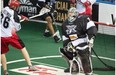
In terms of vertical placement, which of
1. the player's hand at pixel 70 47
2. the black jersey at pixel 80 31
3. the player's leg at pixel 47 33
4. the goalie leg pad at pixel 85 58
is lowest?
the player's leg at pixel 47 33

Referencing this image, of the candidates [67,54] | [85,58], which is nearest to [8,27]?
[67,54]

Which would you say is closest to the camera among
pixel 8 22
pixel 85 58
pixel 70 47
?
pixel 85 58

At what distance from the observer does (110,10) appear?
53.8 feet

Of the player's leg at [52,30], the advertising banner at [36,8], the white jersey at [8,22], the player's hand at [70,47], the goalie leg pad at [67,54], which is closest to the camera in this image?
the player's hand at [70,47]

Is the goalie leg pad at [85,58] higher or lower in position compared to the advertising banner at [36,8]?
lower

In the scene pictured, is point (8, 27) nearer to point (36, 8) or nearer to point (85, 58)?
point (85, 58)

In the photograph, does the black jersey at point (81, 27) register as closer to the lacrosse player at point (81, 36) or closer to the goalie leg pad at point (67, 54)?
the lacrosse player at point (81, 36)

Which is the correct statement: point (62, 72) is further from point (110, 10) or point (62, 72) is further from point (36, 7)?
point (36, 7)

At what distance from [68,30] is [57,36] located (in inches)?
169

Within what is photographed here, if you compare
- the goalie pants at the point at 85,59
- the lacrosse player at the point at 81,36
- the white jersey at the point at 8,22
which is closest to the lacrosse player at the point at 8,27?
the white jersey at the point at 8,22

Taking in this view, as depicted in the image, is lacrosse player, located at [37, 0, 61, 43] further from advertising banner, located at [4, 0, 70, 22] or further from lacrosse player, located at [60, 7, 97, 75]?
lacrosse player, located at [60, 7, 97, 75]

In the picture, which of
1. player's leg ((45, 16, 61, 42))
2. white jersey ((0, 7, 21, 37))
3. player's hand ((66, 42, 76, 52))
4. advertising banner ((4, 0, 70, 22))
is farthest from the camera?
advertising banner ((4, 0, 70, 22))

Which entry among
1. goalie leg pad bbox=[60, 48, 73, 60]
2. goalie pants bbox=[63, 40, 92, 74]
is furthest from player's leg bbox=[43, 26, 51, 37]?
goalie pants bbox=[63, 40, 92, 74]

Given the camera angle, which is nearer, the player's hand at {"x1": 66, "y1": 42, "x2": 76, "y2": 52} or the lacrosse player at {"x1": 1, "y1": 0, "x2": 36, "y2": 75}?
the player's hand at {"x1": 66, "y1": 42, "x2": 76, "y2": 52}
